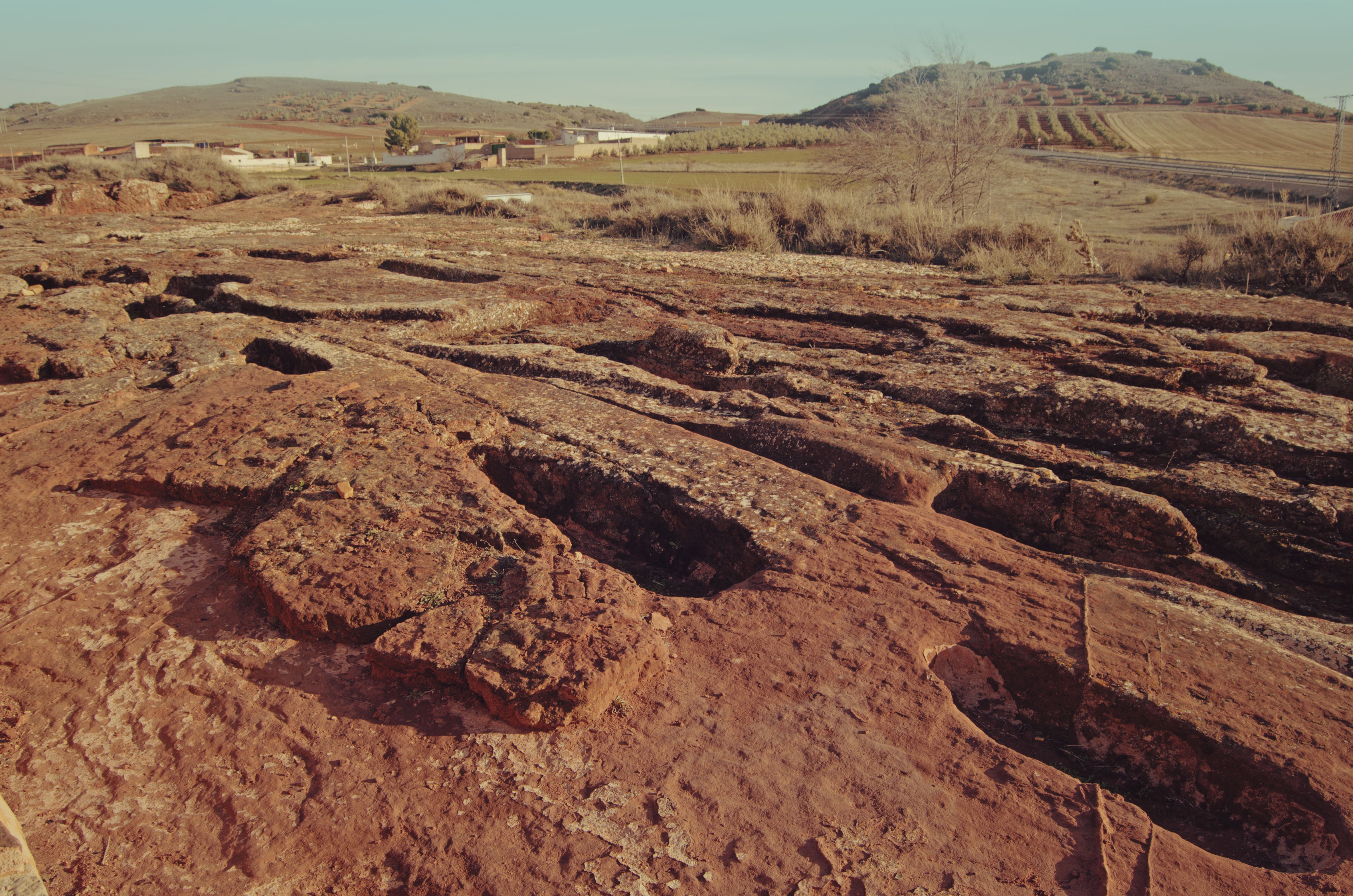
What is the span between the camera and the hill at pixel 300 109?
8088 centimetres

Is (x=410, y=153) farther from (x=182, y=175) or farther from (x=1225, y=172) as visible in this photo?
(x=1225, y=172)

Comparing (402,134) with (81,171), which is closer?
(81,171)

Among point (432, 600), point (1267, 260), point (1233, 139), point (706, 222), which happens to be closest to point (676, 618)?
point (432, 600)

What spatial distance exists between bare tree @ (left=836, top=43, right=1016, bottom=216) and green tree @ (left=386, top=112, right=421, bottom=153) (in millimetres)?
43187

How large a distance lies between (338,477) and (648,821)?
230 cm

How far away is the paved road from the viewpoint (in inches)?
896

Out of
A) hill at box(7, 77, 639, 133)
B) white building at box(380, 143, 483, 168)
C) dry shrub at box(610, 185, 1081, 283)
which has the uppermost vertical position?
hill at box(7, 77, 639, 133)

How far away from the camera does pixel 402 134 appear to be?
2072 inches

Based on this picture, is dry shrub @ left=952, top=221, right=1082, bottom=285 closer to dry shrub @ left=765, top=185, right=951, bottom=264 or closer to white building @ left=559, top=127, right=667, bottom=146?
dry shrub @ left=765, top=185, right=951, bottom=264

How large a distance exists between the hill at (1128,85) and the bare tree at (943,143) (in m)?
3.92

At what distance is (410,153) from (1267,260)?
4882 cm

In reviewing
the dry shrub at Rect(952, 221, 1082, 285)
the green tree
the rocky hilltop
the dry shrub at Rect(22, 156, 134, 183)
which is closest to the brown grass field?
the dry shrub at Rect(952, 221, 1082, 285)

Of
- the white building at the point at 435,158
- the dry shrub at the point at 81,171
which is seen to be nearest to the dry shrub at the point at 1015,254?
the dry shrub at the point at 81,171

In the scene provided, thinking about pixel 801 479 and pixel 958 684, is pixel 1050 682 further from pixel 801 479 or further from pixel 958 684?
pixel 801 479
